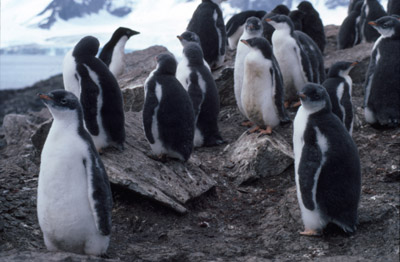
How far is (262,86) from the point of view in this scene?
597 cm

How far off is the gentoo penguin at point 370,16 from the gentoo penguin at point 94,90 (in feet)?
25.7

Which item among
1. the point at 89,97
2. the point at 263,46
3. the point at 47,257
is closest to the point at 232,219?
the point at 89,97

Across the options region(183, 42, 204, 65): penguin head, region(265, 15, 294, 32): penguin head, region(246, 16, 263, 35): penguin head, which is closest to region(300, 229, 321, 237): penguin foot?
region(183, 42, 204, 65): penguin head

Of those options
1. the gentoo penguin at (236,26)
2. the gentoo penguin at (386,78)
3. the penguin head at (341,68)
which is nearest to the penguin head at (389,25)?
the gentoo penguin at (386,78)

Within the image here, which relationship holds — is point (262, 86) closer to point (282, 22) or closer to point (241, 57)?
point (241, 57)

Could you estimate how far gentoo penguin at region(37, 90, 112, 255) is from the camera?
3299 mm

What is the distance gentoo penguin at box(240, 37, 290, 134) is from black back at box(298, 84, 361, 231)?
203cm

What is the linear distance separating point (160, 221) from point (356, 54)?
593 cm

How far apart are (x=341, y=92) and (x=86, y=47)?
2.69 m

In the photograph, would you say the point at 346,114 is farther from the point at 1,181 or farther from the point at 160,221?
the point at 1,181

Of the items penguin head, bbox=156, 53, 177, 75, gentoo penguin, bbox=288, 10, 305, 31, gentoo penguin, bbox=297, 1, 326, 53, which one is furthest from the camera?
gentoo penguin, bbox=297, 1, 326, 53

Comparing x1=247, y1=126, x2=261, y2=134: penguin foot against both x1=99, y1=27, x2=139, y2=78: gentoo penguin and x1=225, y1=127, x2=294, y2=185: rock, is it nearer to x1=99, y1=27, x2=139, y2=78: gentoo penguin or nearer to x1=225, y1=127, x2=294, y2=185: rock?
x1=225, y1=127, x2=294, y2=185: rock

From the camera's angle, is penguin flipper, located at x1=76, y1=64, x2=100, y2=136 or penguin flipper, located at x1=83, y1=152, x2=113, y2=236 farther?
penguin flipper, located at x1=76, y1=64, x2=100, y2=136

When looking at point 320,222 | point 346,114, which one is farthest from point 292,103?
point 320,222
